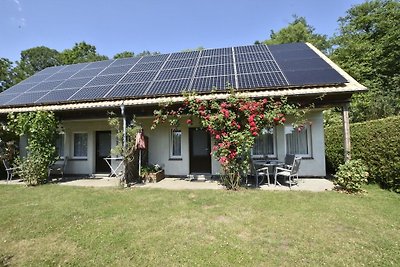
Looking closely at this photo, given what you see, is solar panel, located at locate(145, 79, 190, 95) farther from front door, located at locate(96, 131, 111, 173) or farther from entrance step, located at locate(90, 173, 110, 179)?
entrance step, located at locate(90, 173, 110, 179)

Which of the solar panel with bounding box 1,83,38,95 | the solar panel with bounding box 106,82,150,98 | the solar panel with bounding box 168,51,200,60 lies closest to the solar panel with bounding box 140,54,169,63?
the solar panel with bounding box 168,51,200,60

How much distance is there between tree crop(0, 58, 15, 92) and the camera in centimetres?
2793

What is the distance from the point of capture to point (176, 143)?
35.8 feet

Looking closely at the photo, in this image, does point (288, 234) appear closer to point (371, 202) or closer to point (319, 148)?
point (371, 202)

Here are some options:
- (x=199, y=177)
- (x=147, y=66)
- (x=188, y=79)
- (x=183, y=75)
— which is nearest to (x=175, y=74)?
(x=183, y=75)

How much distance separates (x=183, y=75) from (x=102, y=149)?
5.67 m

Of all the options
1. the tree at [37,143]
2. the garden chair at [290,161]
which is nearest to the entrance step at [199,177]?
the garden chair at [290,161]

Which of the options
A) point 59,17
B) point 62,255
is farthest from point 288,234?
point 59,17

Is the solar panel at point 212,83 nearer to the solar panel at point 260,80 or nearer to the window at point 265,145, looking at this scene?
the solar panel at point 260,80

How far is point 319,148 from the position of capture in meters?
9.75

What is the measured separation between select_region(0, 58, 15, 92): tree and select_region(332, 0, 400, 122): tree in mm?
37007

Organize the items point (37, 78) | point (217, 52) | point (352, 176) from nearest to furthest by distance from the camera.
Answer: point (352, 176) → point (217, 52) → point (37, 78)

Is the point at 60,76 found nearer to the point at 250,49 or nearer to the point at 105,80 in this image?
the point at 105,80

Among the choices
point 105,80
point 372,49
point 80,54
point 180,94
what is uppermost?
point 80,54
